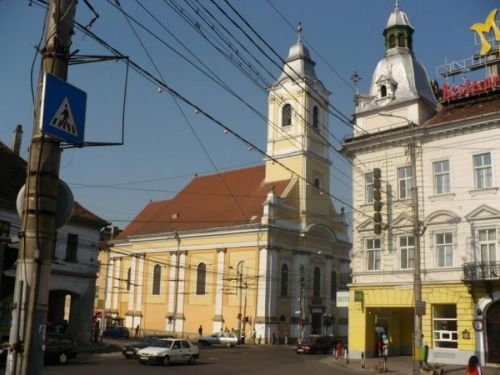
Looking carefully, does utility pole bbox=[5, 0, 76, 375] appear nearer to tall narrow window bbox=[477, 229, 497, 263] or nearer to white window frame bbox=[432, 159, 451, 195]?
tall narrow window bbox=[477, 229, 497, 263]

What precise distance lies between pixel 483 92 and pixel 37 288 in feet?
104

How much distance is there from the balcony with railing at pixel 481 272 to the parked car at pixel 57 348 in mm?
20268

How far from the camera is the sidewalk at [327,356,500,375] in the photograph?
2685 cm

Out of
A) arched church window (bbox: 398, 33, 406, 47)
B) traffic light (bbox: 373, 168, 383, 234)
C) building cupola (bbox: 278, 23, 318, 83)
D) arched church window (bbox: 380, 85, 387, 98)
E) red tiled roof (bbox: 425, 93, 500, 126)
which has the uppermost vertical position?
building cupola (bbox: 278, 23, 318, 83)

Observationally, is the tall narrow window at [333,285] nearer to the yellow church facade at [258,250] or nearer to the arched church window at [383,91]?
the yellow church facade at [258,250]

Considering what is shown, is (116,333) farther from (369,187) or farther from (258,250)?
(369,187)

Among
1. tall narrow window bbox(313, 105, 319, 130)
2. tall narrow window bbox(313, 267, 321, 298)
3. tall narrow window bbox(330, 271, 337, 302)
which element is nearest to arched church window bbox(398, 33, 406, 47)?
tall narrow window bbox(313, 105, 319, 130)

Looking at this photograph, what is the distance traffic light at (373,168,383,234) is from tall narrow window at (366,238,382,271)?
2911 mm

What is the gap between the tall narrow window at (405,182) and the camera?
110ft

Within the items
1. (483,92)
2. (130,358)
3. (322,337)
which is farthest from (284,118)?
(130,358)

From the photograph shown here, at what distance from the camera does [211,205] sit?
224ft

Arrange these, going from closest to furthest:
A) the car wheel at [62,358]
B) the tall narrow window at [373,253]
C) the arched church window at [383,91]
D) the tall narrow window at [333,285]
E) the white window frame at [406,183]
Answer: the car wheel at [62,358]
the white window frame at [406,183]
the tall narrow window at [373,253]
the arched church window at [383,91]
the tall narrow window at [333,285]

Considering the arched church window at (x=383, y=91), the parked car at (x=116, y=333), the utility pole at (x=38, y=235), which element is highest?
the arched church window at (x=383, y=91)

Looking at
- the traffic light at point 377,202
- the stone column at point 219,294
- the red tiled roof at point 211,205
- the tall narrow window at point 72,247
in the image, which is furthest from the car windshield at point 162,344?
the red tiled roof at point 211,205
